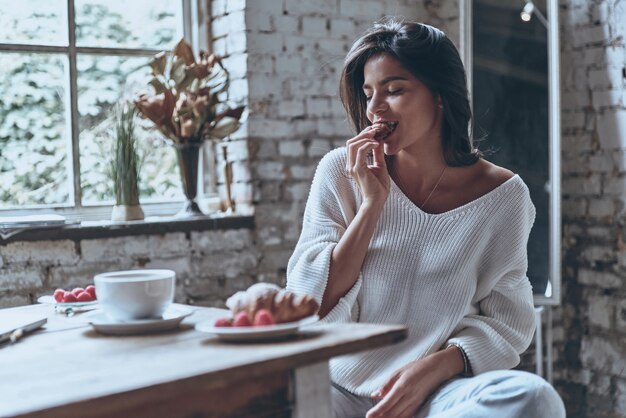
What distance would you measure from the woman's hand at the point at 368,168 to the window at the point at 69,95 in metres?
1.36

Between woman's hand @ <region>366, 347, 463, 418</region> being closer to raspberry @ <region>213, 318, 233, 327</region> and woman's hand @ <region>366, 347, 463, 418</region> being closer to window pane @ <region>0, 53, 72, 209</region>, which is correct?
raspberry @ <region>213, 318, 233, 327</region>

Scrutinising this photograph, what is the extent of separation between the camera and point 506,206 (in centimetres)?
217

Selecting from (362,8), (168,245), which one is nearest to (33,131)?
(168,245)

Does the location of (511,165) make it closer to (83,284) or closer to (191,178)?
(191,178)

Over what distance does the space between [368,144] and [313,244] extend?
0.89 feet

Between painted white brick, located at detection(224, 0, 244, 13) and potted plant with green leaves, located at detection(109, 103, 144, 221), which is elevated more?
painted white brick, located at detection(224, 0, 244, 13)

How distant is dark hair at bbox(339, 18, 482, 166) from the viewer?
2170 mm

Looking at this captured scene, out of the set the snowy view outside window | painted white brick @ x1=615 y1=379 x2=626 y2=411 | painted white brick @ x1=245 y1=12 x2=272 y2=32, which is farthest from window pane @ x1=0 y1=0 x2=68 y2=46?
painted white brick @ x1=615 y1=379 x2=626 y2=411

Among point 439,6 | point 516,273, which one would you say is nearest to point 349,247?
point 516,273

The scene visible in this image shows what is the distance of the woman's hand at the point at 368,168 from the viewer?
2.13 metres

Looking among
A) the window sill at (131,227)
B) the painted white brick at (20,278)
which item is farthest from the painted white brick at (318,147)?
the painted white brick at (20,278)

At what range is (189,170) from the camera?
10.6 ft

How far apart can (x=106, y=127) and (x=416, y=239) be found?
158 cm

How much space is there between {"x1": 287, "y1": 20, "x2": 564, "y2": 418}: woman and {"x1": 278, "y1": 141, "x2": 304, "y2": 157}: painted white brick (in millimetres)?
1133
